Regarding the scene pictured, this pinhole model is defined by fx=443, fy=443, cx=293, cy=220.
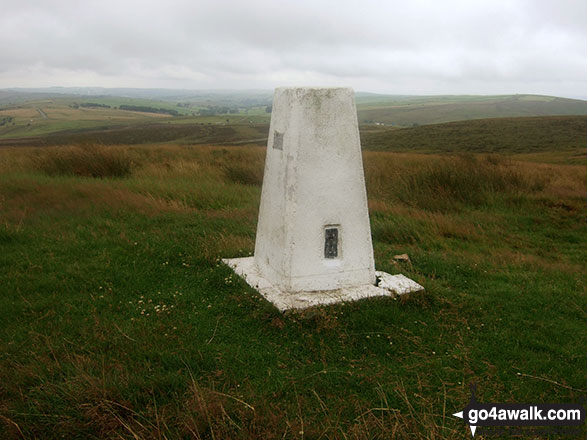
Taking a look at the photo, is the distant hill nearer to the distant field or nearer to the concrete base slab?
the distant field

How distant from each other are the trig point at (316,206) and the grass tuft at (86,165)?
296 inches

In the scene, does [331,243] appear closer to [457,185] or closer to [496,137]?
[457,185]

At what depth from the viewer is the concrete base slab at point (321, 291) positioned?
4.31 m

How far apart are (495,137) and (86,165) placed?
109 ft

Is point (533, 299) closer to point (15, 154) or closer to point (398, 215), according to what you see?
point (398, 215)

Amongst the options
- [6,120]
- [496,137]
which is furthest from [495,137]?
[6,120]

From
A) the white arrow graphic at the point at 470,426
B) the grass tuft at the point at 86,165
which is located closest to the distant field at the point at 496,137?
the grass tuft at the point at 86,165

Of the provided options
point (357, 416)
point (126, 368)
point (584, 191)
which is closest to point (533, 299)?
point (357, 416)

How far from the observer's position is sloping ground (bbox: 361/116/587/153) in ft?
103

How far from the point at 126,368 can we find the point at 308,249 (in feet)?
6.63

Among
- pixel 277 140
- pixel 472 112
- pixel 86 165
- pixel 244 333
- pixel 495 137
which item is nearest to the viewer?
pixel 244 333

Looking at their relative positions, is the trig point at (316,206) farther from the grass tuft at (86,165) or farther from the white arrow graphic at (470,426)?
the grass tuft at (86,165)

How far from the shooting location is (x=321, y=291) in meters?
4.58

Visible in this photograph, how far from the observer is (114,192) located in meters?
8.60
